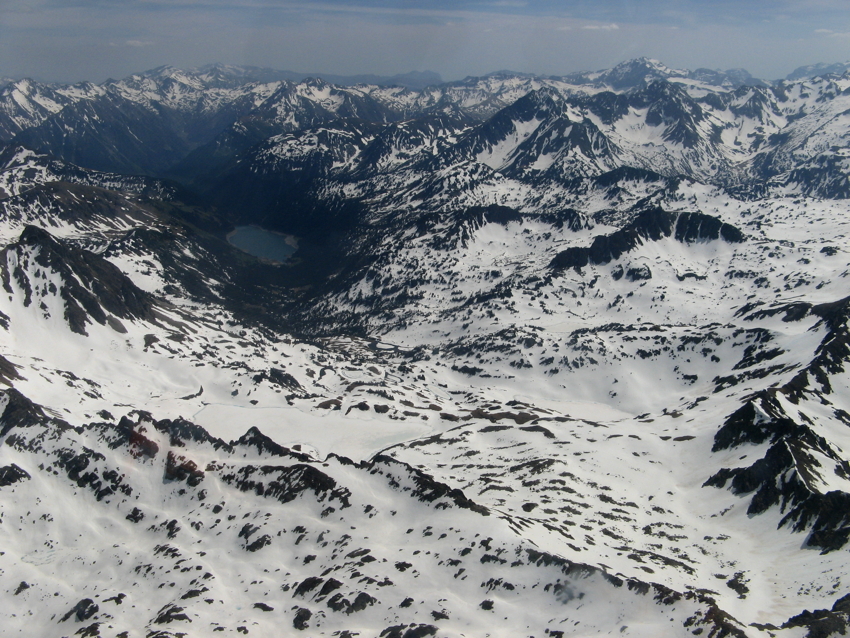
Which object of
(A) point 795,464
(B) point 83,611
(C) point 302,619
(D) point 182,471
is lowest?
(B) point 83,611

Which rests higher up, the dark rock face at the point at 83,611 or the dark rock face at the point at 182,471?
the dark rock face at the point at 182,471

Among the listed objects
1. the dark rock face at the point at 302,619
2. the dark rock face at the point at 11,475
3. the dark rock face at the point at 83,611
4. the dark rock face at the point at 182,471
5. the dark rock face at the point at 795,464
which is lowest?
the dark rock face at the point at 83,611

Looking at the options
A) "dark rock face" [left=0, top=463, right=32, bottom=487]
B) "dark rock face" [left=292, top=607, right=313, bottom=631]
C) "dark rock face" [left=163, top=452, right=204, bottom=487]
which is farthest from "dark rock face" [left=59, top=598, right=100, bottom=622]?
"dark rock face" [left=0, top=463, right=32, bottom=487]

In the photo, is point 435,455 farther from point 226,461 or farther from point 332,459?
point 226,461

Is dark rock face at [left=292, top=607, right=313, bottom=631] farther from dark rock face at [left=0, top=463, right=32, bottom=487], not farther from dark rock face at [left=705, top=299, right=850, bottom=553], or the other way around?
dark rock face at [left=705, top=299, right=850, bottom=553]

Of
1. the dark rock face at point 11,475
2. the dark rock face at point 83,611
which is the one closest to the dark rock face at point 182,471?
the dark rock face at point 83,611

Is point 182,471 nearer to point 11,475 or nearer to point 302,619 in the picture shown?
point 11,475

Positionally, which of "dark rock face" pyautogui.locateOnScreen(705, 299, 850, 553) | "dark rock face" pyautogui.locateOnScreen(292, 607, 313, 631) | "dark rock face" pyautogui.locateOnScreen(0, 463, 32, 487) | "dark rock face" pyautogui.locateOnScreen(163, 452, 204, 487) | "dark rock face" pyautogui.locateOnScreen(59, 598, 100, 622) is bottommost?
"dark rock face" pyautogui.locateOnScreen(59, 598, 100, 622)

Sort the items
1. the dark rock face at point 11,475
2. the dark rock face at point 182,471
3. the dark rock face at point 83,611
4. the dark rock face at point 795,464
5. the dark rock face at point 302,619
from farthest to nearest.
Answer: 1. the dark rock face at point 182,471
2. the dark rock face at point 11,475
3. the dark rock face at point 795,464
4. the dark rock face at point 83,611
5. the dark rock face at point 302,619

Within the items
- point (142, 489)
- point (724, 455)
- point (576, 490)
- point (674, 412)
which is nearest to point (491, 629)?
point (576, 490)

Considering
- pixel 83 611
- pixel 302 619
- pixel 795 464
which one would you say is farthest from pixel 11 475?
pixel 795 464

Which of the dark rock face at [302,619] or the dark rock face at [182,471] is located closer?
the dark rock face at [302,619]

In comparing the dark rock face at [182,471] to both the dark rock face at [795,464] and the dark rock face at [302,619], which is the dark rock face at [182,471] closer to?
the dark rock face at [302,619]
